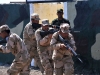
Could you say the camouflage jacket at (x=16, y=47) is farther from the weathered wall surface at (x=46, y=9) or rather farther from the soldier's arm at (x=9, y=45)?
the weathered wall surface at (x=46, y=9)

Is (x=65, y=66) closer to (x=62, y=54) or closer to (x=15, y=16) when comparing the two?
(x=62, y=54)

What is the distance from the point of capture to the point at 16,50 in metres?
7.79

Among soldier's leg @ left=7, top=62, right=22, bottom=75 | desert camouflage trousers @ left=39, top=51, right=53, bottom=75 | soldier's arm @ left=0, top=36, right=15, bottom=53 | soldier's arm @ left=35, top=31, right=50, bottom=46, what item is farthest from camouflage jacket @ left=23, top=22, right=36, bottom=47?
soldier's arm @ left=0, top=36, right=15, bottom=53

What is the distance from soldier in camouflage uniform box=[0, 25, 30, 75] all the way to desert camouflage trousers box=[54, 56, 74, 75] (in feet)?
2.26

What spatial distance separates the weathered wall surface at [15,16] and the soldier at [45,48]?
103 inches

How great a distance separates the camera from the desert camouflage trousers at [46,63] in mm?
8734

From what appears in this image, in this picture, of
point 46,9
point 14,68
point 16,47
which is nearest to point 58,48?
point 16,47

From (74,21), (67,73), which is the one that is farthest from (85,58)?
(67,73)

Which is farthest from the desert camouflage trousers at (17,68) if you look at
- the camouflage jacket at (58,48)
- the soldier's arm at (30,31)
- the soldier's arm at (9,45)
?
the soldier's arm at (30,31)

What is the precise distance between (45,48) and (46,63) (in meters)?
0.41

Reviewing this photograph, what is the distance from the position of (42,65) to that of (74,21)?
7.14ft

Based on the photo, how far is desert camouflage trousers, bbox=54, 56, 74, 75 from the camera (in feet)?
25.8

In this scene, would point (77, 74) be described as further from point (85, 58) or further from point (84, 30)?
point (84, 30)

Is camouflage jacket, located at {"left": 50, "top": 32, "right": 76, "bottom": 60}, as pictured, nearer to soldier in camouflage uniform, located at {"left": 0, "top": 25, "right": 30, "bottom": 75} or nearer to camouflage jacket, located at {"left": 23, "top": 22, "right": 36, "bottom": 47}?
soldier in camouflage uniform, located at {"left": 0, "top": 25, "right": 30, "bottom": 75}
